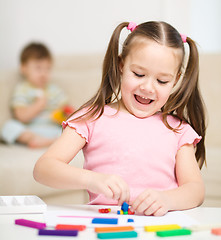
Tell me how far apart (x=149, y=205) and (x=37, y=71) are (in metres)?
2.05

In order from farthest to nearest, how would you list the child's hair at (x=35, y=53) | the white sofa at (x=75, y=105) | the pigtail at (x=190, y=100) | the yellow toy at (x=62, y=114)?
the child's hair at (x=35, y=53) → the yellow toy at (x=62, y=114) → the white sofa at (x=75, y=105) → the pigtail at (x=190, y=100)

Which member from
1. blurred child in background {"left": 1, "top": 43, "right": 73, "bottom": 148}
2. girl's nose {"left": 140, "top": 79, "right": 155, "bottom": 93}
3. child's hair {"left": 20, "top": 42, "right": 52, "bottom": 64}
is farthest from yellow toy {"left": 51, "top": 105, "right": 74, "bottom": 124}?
girl's nose {"left": 140, "top": 79, "right": 155, "bottom": 93}

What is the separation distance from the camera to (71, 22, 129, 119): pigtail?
3.55ft

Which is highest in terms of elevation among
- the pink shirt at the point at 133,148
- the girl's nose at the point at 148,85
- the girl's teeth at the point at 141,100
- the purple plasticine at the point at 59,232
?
the girl's nose at the point at 148,85

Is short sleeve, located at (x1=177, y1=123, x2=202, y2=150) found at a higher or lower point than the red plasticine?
higher

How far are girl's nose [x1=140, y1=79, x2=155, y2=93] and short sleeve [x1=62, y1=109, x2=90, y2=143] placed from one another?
17cm

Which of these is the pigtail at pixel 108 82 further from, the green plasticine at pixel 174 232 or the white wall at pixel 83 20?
the white wall at pixel 83 20

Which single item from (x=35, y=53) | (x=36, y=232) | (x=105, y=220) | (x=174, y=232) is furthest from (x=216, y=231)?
(x=35, y=53)

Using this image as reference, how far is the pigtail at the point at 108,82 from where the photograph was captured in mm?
1083

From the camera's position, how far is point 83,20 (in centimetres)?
340

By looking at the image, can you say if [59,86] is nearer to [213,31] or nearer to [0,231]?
[213,31]

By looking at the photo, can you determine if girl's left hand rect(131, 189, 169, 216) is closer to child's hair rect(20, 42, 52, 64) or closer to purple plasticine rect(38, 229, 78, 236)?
A: purple plasticine rect(38, 229, 78, 236)

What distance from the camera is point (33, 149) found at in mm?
2307

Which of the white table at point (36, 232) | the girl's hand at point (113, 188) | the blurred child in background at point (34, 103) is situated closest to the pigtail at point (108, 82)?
the girl's hand at point (113, 188)
